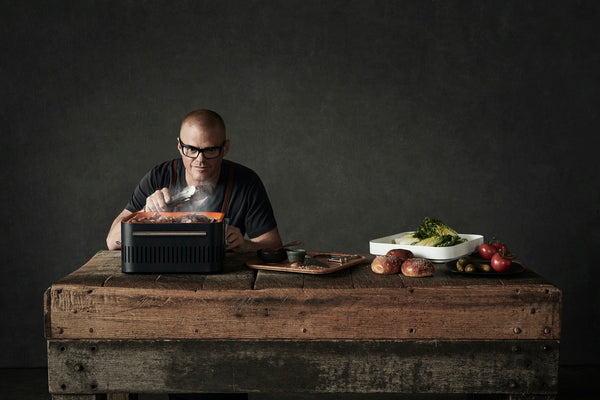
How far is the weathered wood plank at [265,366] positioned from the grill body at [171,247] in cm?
27

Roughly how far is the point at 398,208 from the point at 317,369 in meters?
2.55

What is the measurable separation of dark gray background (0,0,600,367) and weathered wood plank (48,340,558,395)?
2461 mm

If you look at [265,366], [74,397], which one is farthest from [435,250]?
[74,397]

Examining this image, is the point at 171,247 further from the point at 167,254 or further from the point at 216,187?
the point at 216,187

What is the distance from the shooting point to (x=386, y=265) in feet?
7.23

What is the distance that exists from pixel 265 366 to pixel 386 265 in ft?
1.78

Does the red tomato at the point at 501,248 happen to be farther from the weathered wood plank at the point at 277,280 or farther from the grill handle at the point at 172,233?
the grill handle at the point at 172,233

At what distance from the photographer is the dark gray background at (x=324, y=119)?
14.2 feet

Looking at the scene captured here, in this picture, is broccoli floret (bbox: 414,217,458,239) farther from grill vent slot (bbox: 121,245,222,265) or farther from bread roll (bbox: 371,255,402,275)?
grill vent slot (bbox: 121,245,222,265)

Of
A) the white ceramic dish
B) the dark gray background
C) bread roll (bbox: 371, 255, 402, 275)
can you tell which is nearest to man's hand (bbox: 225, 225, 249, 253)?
the white ceramic dish

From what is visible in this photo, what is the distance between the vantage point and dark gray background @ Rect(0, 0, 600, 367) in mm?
4332

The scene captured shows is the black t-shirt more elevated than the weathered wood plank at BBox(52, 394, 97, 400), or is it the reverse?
the black t-shirt

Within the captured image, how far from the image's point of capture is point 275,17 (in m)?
4.34

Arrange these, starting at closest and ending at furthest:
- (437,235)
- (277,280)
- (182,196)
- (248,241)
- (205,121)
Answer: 1. (277,280)
2. (437,235)
3. (182,196)
4. (205,121)
5. (248,241)
